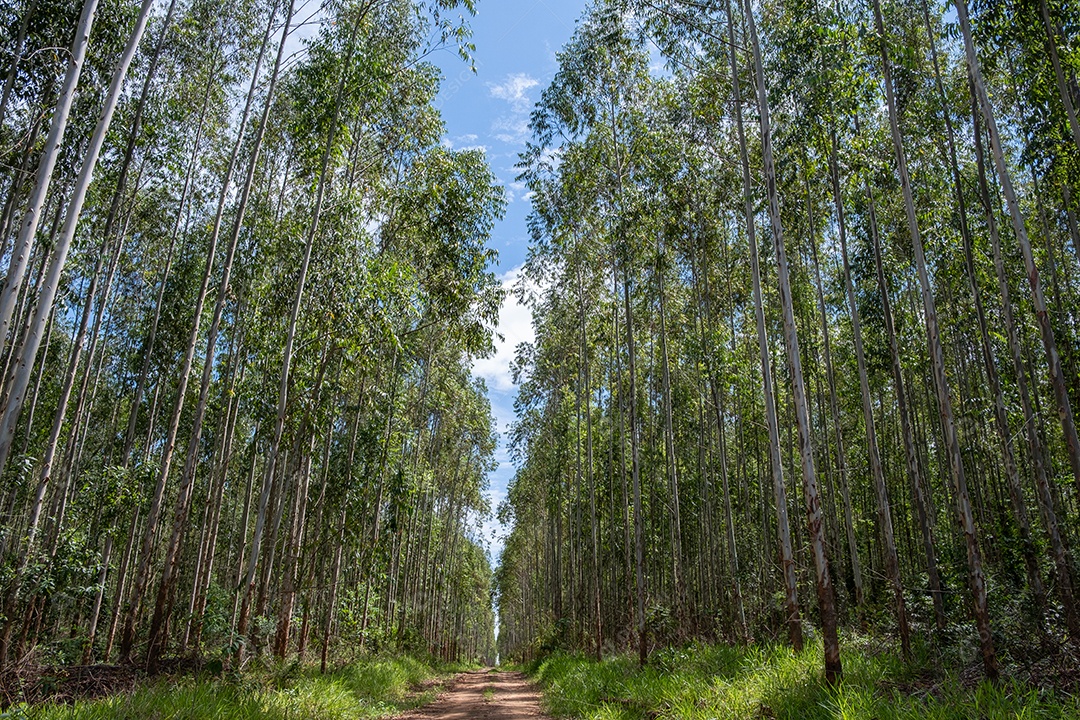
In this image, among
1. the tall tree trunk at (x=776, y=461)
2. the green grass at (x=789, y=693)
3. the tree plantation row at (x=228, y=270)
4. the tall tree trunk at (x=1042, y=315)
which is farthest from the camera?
the tree plantation row at (x=228, y=270)

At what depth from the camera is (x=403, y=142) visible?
37.6 ft

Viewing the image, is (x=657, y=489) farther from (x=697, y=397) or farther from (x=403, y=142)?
(x=403, y=142)

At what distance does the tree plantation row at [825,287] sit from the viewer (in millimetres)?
6926

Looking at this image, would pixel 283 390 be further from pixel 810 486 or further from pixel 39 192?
pixel 810 486

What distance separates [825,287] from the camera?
679 inches

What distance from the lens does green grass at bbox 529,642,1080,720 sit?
4.34m

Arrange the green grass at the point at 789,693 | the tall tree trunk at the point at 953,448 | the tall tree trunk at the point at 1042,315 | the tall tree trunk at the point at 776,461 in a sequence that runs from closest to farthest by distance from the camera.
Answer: the green grass at the point at 789,693, the tall tree trunk at the point at 953,448, the tall tree trunk at the point at 1042,315, the tall tree trunk at the point at 776,461

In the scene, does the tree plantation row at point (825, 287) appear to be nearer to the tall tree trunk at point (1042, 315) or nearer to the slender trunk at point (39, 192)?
the tall tree trunk at point (1042, 315)

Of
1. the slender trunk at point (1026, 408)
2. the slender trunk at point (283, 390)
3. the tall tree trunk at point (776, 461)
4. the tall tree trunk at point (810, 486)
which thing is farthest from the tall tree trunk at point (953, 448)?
the slender trunk at point (283, 390)

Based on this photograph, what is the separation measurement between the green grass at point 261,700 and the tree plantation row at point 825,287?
16.0 ft

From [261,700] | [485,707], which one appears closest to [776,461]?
[261,700]

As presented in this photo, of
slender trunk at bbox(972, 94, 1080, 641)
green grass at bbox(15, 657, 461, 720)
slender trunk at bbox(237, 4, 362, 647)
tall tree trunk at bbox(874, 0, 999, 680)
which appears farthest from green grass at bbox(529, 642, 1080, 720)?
slender trunk at bbox(237, 4, 362, 647)

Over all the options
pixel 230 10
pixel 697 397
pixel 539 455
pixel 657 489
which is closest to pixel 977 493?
pixel 697 397

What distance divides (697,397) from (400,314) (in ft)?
30.2
